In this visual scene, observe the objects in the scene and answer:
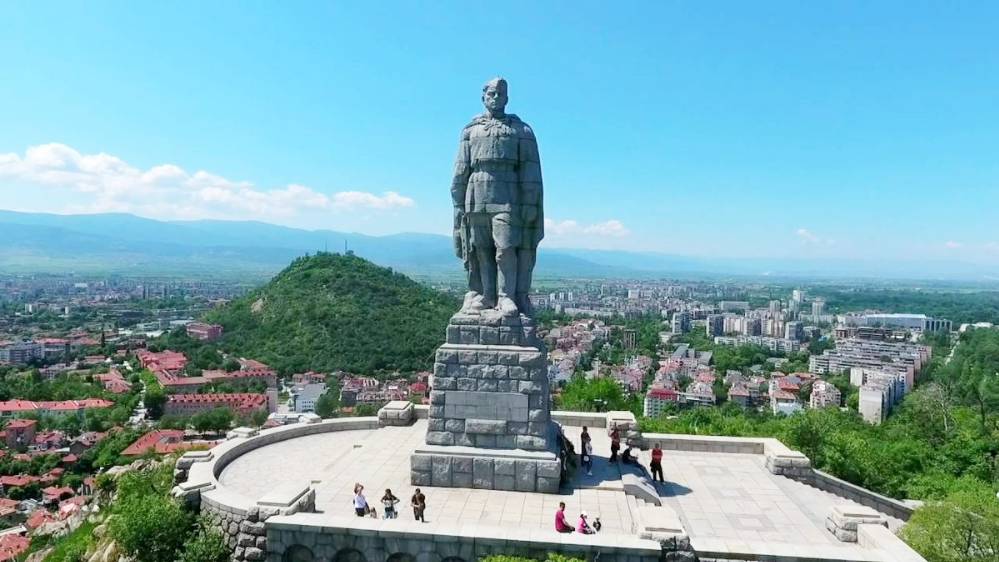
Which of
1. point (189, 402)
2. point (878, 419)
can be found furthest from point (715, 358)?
point (189, 402)

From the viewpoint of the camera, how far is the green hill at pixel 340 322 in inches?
2630

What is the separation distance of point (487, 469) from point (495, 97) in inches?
263

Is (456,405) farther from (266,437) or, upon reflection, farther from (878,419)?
(878,419)

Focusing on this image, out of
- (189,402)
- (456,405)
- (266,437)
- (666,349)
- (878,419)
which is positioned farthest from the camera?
(666,349)

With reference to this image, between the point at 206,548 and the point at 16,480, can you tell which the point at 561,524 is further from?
the point at 16,480

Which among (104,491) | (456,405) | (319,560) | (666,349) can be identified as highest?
(456,405)

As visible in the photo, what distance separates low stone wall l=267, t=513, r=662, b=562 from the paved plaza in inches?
9.9

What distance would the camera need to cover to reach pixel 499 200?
38.3 ft

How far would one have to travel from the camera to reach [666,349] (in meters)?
108

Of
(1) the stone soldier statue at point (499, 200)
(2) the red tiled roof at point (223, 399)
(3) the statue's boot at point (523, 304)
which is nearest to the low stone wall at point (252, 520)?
(1) the stone soldier statue at point (499, 200)

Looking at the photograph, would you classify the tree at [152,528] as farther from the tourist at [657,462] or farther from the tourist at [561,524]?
the tourist at [657,462]

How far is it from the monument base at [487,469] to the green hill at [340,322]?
54861 millimetres

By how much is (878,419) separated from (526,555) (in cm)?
5343

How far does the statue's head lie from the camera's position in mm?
11750
